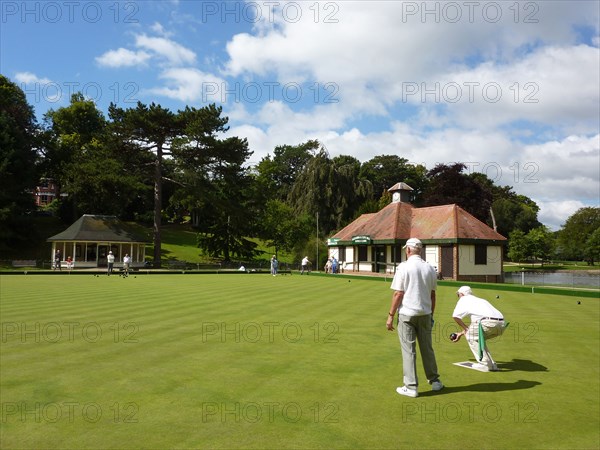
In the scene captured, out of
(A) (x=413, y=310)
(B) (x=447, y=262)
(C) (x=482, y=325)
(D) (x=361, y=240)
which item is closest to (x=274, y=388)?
(A) (x=413, y=310)

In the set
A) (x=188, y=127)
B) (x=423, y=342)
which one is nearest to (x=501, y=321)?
(x=423, y=342)

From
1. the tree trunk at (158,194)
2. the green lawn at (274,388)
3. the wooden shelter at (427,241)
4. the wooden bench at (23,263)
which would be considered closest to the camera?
the green lawn at (274,388)

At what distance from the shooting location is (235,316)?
12211mm

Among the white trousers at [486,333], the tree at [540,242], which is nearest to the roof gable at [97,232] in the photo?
the white trousers at [486,333]

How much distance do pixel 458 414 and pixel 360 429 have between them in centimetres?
128

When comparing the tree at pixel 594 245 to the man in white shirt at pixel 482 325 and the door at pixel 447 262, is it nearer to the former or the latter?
the door at pixel 447 262

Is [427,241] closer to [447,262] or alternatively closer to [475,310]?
[447,262]

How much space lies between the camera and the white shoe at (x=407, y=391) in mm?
5777

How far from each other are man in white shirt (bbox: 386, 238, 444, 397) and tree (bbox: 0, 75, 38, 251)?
50.0 m

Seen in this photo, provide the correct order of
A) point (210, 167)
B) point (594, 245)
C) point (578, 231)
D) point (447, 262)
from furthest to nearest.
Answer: point (578, 231), point (594, 245), point (210, 167), point (447, 262)

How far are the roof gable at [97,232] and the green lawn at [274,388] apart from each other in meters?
39.9

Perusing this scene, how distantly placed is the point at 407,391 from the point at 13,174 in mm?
56688

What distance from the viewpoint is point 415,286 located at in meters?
5.91

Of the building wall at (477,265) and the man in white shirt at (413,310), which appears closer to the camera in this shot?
the man in white shirt at (413,310)
